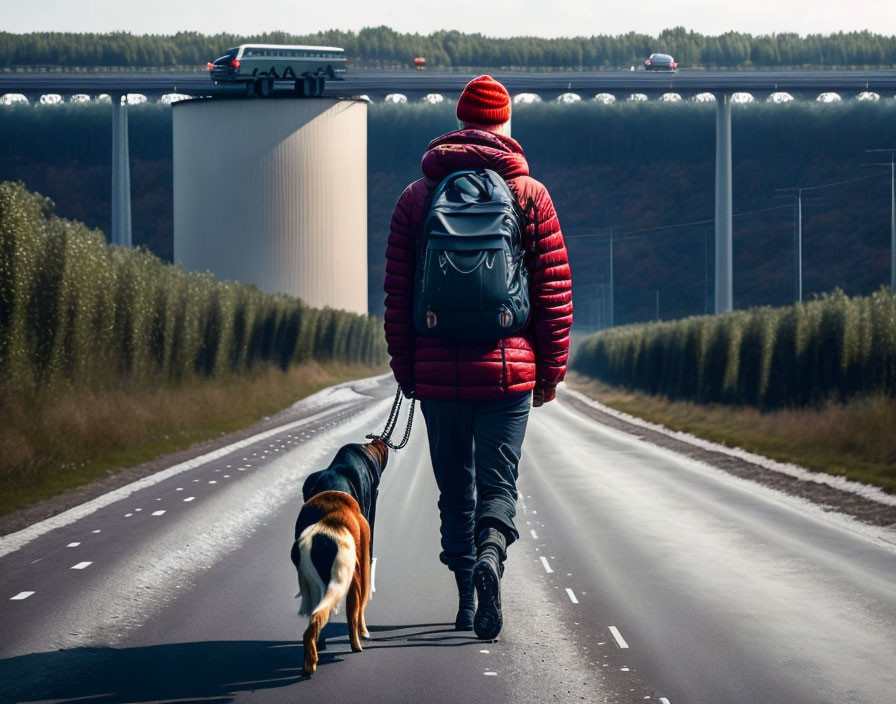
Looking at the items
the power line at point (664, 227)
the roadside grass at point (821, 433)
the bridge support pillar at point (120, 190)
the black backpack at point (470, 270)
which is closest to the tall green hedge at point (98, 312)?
the roadside grass at point (821, 433)

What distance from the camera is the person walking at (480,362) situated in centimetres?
786

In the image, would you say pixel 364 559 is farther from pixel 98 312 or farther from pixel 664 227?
pixel 664 227

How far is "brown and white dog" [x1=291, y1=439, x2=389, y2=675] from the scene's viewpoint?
7.40 metres

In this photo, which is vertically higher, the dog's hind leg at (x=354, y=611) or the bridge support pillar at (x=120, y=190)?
the bridge support pillar at (x=120, y=190)

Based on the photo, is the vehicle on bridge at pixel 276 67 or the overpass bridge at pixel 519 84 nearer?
the vehicle on bridge at pixel 276 67

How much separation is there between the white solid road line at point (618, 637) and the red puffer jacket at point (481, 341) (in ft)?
6.13

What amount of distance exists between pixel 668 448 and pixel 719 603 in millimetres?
21750

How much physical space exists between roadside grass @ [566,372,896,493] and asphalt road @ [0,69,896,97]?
59.1 meters

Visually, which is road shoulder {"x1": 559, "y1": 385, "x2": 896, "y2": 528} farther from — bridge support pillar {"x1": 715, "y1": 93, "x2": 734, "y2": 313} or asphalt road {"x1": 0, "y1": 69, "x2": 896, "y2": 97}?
asphalt road {"x1": 0, "y1": 69, "x2": 896, "y2": 97}

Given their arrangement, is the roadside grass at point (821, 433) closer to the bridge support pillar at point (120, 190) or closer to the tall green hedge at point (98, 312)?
the tall green hedge at point (98, 312)

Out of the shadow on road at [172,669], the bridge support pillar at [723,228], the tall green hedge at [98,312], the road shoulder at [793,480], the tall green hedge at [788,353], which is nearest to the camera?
the shadow on road at [172,669]

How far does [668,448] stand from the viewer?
32.0 metres

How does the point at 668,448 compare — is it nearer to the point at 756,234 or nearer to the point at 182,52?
the point at 182,52

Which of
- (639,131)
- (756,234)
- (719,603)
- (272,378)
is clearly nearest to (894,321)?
(719,603)
